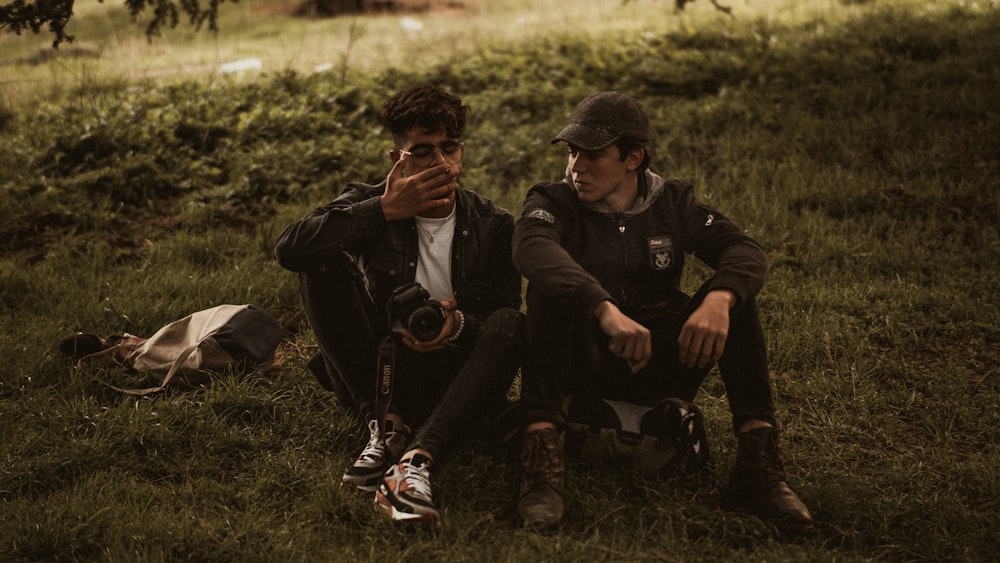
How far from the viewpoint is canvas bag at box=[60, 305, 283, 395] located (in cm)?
421

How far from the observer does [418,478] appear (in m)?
3.22

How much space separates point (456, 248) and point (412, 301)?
21.1 inches

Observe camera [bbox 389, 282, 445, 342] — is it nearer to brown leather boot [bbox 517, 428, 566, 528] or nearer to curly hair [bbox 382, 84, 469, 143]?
brown leather boot [bbox 517, 428, 566, 528]

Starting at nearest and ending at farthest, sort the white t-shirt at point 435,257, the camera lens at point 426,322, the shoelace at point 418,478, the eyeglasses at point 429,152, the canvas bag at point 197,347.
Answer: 1. the shoelace at point 418,478
2. the camera lens at point 426,322
3. the eyeglasses at point 429,152
4. the white t-shirt at point 435,257
5. the canvas bag at point 197,347

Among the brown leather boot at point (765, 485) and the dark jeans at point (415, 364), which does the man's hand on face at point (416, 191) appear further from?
the brown leather boot at point (765, 485)

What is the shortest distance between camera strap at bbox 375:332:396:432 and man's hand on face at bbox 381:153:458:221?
1.77ft

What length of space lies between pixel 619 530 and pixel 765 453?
63 centimetres

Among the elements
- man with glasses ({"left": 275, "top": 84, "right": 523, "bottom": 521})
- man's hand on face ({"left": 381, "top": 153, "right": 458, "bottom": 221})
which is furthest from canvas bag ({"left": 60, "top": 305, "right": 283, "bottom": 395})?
man's hand on face ({"left": 381, "top": 153, "right": 458, "bottom": 221})

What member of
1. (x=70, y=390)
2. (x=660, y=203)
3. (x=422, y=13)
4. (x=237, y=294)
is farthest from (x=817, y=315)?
(x=422, y=13)

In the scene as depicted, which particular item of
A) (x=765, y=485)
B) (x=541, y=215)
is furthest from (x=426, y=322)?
(x=765, y=485)

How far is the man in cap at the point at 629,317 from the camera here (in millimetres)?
3227

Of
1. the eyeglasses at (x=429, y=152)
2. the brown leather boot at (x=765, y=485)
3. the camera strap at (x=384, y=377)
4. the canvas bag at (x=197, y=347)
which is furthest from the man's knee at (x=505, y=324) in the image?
the canvas bag at (x=197, y=347)

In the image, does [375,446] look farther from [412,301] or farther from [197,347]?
[197,347]

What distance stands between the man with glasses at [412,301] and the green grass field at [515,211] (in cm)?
23
